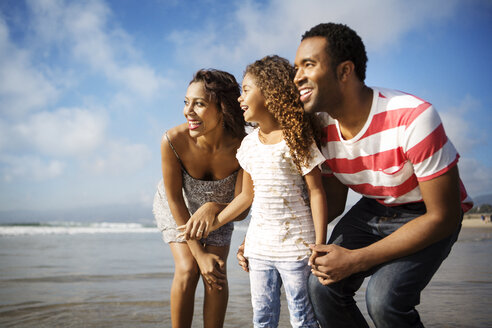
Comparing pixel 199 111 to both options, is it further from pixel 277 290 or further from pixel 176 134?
pixel 277 290

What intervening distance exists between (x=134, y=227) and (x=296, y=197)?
20.2 m

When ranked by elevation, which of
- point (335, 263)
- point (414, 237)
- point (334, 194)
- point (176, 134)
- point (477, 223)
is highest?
point (176, 134)

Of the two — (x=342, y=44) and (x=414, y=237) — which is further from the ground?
(x=342, y=44)

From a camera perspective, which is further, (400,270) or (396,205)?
(396,205)

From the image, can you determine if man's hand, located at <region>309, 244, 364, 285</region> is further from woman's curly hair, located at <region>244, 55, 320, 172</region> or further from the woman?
the woman

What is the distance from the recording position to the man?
2.01m

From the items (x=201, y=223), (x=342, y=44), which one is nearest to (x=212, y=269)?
(x=201, y=223)

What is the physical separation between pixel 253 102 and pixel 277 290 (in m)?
1.19

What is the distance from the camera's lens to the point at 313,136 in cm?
247

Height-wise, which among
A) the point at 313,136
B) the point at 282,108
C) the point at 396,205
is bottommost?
the point at 396,205

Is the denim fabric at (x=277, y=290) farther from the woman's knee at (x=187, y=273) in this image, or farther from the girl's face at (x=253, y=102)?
the girl's face at (x=253, y=102)

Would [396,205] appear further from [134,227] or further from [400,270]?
[134,227]

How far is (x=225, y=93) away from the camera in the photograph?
3020 millimetres

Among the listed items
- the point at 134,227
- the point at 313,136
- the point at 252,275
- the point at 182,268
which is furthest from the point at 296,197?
the point at 134,227
